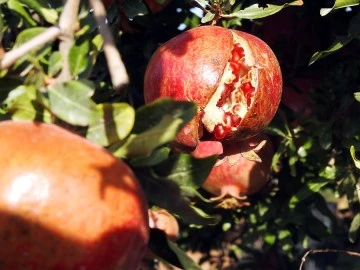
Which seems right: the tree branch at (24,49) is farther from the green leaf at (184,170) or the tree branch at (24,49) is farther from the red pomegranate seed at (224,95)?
the red pomegranate seed at (224,95)

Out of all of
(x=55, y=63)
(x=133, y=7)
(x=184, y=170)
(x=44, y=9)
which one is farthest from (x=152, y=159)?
(x=133, y=7)

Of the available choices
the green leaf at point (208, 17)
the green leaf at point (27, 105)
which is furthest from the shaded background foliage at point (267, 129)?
the green leaf at point (208, 17)

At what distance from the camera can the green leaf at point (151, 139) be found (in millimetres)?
714

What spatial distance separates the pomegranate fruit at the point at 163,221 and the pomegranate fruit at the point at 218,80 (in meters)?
0.18

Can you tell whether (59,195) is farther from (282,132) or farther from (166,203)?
(282,132)

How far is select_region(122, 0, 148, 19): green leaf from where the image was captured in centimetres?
120

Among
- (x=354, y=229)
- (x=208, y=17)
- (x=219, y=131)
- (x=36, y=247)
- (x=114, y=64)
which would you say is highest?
(x=114, y=64)

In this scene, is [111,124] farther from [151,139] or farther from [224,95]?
[224,95]

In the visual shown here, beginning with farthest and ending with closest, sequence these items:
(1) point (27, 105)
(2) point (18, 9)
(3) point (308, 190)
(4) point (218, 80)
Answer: (3) point (308, 190)
(4) point (218, 80)
(2) point (18, 9)
(1) point (27, 105)

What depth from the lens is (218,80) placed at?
1105 mm

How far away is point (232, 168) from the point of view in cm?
153

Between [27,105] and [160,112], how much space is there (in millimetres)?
145

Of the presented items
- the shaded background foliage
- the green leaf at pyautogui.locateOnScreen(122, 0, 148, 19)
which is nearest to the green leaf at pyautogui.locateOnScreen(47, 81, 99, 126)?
the shaded background foliage

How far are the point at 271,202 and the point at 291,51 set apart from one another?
442mm
